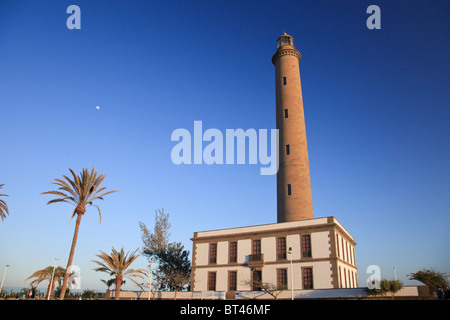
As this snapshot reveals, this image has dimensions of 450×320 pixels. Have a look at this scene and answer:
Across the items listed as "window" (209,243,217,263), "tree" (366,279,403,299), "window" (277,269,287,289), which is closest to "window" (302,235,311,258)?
"window" (277,269,287,289)

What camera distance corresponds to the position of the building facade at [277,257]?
31750mm

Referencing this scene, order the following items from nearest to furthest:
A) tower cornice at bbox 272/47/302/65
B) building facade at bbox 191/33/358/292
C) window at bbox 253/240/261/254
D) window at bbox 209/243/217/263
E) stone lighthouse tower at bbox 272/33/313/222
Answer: building facade at bbox 191/33/358/292, window at bbox 253/240/261/254, stone lighthouse tower at bbox 272/33/313/222, window at bbox 209/243/217/263, tower cornice at bbox 272/47/302/65

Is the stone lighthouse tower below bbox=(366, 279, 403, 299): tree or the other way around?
the other way around

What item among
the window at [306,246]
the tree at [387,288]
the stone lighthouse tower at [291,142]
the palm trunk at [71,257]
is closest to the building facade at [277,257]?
the window at [306,246]

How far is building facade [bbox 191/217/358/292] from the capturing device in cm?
3175

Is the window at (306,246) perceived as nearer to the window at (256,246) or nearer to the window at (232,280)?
the window at (256,246)

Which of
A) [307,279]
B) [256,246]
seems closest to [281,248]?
[256,246]

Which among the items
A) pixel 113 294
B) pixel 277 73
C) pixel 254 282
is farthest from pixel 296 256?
pixel 277 73

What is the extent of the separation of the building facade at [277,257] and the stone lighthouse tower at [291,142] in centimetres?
354

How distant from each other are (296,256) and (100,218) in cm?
2002

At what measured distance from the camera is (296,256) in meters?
33.2

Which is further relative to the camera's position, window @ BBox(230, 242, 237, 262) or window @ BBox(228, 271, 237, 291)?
window @ BBox(230, 242, 237, 262)

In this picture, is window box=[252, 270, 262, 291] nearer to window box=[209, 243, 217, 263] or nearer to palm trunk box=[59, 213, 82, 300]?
window box=[209, 243, 217, 263]
